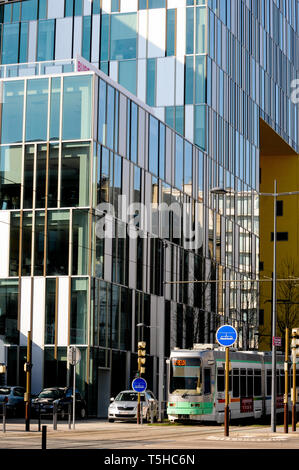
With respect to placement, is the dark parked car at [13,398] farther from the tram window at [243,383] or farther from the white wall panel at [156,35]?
the white wall panel at [156,35]

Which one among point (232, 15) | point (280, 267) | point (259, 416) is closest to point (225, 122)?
point (232, 15)

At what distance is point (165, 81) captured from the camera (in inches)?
2719

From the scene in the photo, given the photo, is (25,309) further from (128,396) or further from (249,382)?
(249,382)

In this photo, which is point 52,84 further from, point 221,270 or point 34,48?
point 221,270

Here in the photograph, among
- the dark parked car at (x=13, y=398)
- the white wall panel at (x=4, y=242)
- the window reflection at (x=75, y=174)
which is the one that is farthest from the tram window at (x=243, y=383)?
the white wall panel at (x=4, y=242)

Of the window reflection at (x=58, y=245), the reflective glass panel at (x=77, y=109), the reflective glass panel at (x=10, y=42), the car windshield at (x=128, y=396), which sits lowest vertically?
the car windshield at (x=128, y=396)

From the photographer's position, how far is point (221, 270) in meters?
71.1

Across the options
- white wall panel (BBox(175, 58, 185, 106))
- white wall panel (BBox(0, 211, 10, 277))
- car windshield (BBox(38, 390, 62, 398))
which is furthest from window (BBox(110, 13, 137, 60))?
car windshield (BBox(38, 390, 62, 398))

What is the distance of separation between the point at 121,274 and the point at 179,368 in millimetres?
13485

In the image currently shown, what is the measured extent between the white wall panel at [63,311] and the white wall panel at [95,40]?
24768 millimetres

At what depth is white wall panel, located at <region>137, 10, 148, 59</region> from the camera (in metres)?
69.0

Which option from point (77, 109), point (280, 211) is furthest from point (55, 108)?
point (280, 211)

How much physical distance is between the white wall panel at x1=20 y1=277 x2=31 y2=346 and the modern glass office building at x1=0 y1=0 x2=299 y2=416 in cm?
8

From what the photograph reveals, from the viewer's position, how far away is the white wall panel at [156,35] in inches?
2712
